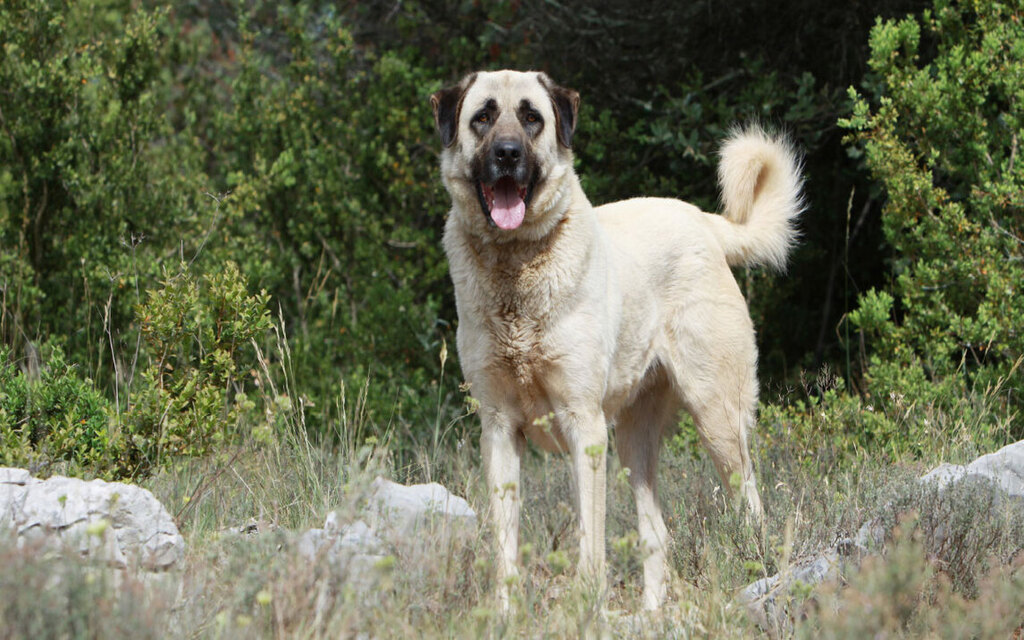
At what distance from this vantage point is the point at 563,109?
14.9 feet

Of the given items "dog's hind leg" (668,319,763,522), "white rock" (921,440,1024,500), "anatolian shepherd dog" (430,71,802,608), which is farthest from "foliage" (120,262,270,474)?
"white rock" (921,440,1024,500)

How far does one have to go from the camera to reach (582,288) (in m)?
4.16

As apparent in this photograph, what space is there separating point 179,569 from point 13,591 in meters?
0.75

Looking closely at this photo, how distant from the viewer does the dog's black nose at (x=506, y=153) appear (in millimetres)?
4168

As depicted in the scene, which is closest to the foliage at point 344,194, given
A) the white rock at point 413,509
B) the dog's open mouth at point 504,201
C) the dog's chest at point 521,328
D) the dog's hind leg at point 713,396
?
the dog's hind leg at point 713,396

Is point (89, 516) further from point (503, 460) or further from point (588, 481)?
point (588, 481)

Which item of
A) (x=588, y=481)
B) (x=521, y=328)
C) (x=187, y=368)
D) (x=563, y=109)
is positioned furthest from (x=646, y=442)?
(x=187, y=368)

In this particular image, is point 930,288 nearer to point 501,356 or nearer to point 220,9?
point 501,356

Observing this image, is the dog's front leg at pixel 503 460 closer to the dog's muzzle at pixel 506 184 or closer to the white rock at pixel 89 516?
the dog's muzzle at pixel 506 184

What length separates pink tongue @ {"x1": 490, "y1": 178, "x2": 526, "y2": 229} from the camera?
13.6 ft

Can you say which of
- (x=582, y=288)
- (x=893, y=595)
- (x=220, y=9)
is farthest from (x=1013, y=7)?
(x=220, y=9)

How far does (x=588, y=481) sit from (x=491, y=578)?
2.46ft

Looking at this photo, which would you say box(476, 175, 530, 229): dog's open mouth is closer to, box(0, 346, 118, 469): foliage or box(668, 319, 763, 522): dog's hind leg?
box(668, 319, 763, 522): dog's hind leg

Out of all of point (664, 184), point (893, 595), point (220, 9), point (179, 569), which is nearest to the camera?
point (893, 595)
